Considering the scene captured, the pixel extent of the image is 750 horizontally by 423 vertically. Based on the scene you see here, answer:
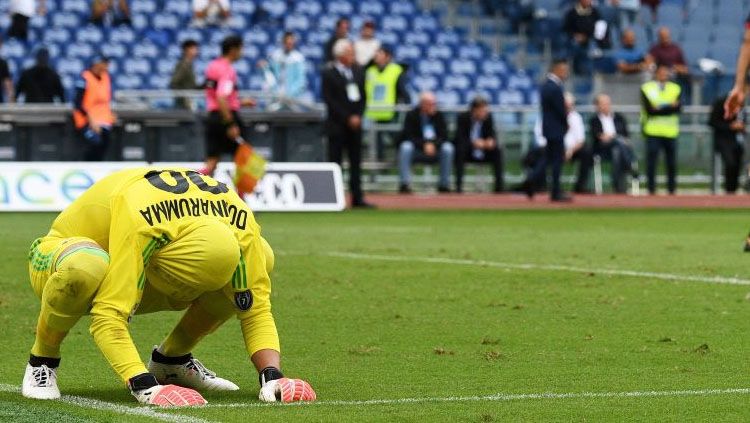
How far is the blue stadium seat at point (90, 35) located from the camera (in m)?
31.0

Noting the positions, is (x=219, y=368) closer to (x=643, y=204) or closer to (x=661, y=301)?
(x=661, y=301)

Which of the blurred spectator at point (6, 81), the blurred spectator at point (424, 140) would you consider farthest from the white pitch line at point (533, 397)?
the blurred spectator at point (6, 81)

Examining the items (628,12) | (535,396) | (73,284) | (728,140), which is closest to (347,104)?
(728,140)

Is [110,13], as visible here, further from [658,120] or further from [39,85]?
[658,120]

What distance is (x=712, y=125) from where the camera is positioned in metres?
27.5

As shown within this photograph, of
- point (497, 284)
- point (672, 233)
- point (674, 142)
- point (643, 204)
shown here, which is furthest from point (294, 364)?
point (674, 142)

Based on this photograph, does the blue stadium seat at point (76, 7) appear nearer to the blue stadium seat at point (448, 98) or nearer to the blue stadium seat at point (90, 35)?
the blue stadium seat at point (90, 35)

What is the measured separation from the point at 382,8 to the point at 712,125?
8.86 meters

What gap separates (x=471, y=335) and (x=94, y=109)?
15.6 m

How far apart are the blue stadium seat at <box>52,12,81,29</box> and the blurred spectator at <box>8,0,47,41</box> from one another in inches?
31.0

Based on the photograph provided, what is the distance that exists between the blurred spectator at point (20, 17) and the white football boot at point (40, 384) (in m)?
23.5

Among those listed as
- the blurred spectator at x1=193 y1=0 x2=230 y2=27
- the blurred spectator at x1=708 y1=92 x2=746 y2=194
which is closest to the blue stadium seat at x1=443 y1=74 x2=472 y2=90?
the blurred spectator at x1=193 y1=0 x2=230 y2=27

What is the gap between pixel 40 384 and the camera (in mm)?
6816

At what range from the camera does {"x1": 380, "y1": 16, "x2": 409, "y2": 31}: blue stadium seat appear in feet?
110
